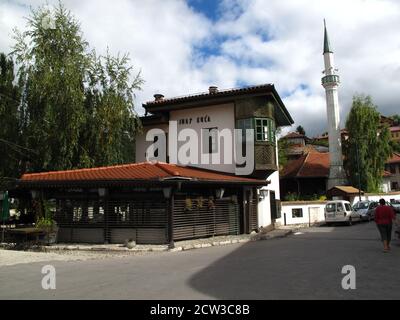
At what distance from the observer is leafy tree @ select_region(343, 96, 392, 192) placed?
46.1 meters

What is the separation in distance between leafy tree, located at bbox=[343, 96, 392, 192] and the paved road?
33184 mm

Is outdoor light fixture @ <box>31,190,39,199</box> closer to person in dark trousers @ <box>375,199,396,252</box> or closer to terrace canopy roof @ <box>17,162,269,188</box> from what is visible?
terrace canopy roof @ <box>17,162,269,188</box>

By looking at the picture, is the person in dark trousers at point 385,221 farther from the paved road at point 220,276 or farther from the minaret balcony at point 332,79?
the minaret balcony at point 332,79

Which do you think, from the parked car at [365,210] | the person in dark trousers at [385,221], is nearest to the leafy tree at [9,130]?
the person in dark trousers at [385,221]

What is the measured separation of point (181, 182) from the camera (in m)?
16.9

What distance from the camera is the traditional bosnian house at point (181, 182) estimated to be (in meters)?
17.7

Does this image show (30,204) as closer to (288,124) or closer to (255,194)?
(255,194)

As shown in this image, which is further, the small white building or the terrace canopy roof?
the small white building

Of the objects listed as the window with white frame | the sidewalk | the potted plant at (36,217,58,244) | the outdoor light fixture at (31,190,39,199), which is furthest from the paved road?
the window with white frame

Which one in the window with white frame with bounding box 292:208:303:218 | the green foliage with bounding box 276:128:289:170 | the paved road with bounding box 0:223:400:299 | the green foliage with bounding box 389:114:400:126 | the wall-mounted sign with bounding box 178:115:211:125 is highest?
the green foliage with bounding box 389:114:400:126

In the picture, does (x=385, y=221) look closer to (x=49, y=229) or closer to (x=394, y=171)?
(x=49, y=229)

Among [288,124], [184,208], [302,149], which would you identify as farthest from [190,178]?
[302,149]

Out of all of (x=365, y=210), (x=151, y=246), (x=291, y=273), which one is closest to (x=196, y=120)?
(x=151, y=246)

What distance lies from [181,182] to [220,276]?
7.51 meters
